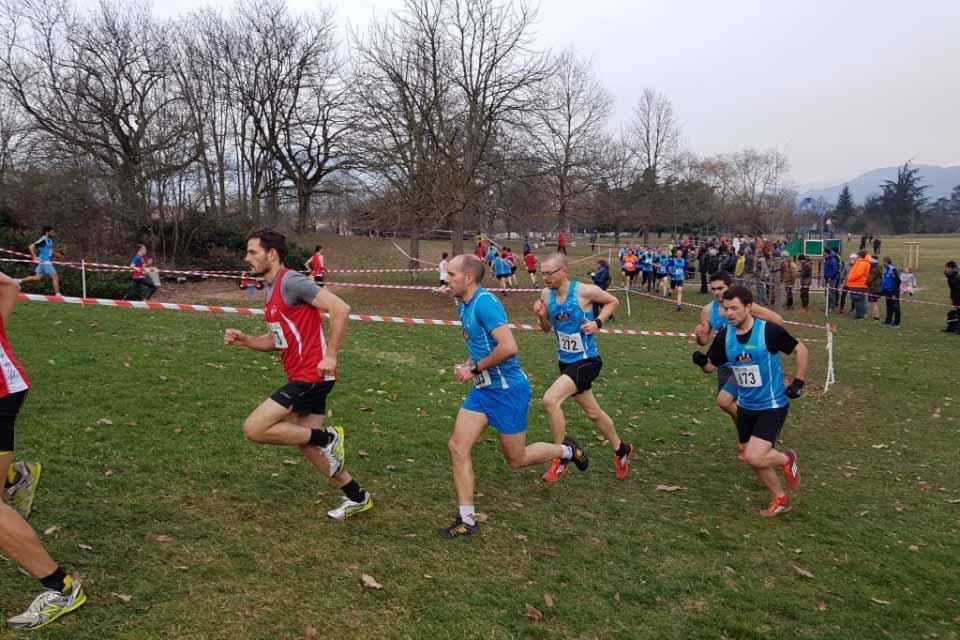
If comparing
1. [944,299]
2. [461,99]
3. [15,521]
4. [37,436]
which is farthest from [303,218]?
[15,521]

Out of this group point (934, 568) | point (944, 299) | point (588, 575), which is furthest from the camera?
point (944, 299)

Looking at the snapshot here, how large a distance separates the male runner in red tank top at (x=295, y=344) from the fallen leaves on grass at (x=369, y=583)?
100 centimetres

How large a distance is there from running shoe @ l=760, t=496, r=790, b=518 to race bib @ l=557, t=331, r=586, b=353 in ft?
6.70

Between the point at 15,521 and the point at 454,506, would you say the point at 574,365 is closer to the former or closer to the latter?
the point at 454,506

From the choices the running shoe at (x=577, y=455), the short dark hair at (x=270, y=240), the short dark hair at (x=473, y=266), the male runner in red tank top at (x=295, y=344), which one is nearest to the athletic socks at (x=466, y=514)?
the male runner in red tank top at (x=295, y=344)

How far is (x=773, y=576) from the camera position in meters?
4.45

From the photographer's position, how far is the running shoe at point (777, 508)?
17.9ft

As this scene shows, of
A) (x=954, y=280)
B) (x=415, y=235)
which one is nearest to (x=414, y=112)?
(x=415, y=235)

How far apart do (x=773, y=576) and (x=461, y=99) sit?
21.6 m

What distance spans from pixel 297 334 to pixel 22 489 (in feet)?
6.04

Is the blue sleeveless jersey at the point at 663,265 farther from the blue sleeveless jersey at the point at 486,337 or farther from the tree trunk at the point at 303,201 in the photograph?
the tree trunk at the point at 303,201

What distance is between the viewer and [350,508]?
4.94 metres

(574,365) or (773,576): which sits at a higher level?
(574,365)

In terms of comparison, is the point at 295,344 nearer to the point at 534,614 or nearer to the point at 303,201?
the point at 534,614
